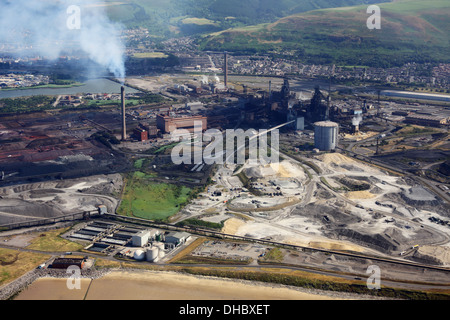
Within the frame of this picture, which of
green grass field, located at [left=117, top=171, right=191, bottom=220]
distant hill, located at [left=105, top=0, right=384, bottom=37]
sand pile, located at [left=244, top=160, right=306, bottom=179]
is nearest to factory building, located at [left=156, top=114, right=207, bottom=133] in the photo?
green grass field, located at [left=117, top=171, right=191, bottom=220]

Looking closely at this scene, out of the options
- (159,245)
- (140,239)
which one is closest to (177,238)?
(159,245)

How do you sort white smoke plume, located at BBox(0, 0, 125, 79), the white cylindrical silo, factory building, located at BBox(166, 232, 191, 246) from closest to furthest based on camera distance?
1. the white cylindrical silo
2. factory building, located at BBox(166, 232, 191, 246)
3. white smoke plume, located at BBox(0, 0, 125, 79)

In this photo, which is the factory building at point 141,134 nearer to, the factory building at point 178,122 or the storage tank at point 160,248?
the factory building at point 178,122

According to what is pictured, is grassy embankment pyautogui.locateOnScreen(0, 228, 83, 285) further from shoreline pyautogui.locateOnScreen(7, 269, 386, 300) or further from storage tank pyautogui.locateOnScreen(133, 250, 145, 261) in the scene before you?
storage tank pyautogui.locateOnScreen(133, 250, 145, 261)

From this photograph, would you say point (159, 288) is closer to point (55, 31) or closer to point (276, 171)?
point (276, 171)

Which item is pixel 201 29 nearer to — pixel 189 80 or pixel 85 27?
pixel 85 27

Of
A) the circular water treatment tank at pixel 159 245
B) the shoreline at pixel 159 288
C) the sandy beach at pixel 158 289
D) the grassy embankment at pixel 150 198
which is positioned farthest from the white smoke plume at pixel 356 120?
the sandy beach at pixel 158 289
